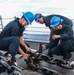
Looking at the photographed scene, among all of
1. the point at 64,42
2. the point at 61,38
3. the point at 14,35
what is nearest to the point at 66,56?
the point at 64,42

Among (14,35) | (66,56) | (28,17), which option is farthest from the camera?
(66,56)

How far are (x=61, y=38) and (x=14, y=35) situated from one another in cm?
100

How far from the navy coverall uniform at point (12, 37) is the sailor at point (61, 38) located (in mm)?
725

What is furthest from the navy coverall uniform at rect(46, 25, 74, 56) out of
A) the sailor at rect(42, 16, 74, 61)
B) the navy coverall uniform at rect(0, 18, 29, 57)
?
the navy coverall uniform at rect(0, 18, 29, 57)

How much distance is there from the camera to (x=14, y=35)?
6102 millimetres

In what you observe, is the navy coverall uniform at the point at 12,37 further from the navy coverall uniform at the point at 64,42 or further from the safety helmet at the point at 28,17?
the navy coverall uniform at the point at 64,42

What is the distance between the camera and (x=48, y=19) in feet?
22.7

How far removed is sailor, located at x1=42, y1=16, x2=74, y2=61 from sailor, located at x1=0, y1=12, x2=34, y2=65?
527 millimetres

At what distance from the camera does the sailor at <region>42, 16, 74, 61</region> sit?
6.25 meters

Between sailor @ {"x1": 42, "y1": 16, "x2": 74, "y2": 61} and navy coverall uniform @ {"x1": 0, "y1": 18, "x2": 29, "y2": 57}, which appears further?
sailor @ {"x1": 42, "y1": 16, "x2": 74, "y2": 61}

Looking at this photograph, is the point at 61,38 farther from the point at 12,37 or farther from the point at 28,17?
the point at 12,37

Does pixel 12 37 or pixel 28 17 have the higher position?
pixel 28 17

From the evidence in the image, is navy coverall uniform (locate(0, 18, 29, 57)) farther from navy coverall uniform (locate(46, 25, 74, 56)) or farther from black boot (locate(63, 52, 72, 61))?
black boot (locate(63, 52, 72, 61))

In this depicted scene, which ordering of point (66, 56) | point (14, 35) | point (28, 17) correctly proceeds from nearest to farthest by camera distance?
point (28, 17)
point (14, 35)
point (66, 56)
